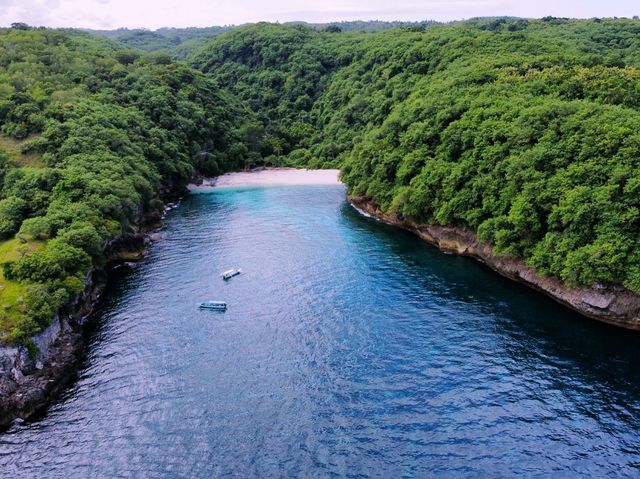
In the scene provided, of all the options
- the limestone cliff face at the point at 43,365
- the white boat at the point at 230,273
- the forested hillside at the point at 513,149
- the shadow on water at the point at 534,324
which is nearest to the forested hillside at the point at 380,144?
the forested hillside at the point at 513,149

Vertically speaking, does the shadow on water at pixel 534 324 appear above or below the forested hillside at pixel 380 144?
below

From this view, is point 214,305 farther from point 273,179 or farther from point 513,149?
point 273,179

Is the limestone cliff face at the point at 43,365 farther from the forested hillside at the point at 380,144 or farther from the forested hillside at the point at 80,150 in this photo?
the forested hillside at the point at 380,144

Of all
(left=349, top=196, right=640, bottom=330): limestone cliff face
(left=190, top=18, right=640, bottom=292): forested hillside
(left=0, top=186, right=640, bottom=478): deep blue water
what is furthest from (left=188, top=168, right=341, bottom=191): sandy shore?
(left=0, top=186, right=640, bottom=478): deep blue water

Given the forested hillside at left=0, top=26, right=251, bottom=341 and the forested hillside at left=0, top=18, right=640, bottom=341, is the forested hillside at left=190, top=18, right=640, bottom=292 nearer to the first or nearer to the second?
the forested hillside at left=0, top=18, right=640, bottom=341

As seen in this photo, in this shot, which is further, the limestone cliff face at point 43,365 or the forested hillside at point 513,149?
the forested hillside at point 513,149

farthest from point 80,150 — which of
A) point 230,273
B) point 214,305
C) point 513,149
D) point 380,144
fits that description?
point 513,149

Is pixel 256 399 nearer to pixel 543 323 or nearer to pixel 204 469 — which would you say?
pixel 204 469
